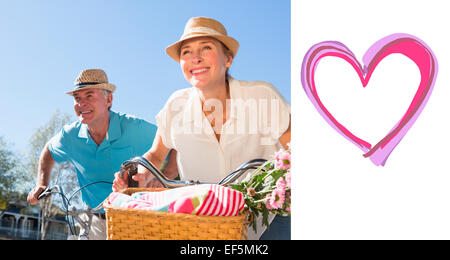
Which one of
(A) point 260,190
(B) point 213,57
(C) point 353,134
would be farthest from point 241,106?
(C) point 353,134

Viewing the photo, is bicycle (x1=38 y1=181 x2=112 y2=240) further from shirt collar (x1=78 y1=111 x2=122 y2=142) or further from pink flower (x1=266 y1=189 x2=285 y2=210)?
shirt collar (x1=78 y1=111 x2=122 y2=142)

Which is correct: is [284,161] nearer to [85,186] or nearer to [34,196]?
[85,186]

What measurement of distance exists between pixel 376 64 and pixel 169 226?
0.65 meters

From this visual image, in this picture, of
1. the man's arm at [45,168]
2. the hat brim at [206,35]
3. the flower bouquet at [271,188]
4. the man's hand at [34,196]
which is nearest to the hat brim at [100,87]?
the man's arm at [45,168]

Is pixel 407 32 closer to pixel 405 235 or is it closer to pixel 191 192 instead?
pixel 405 235

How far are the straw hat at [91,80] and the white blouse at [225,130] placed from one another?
0.99 metres

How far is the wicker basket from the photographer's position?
984mm

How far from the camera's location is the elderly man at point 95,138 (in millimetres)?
2686

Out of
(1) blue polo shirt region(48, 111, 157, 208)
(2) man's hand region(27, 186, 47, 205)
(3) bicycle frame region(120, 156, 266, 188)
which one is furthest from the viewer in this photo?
(1) blue polo shirt region(48, 111, 157, 208)

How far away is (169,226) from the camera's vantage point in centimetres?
101

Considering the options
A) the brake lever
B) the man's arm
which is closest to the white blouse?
the brake lever

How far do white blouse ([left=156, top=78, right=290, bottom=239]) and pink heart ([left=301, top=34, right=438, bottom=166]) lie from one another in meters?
0.82

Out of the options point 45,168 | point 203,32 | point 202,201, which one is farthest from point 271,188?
point 45,168
